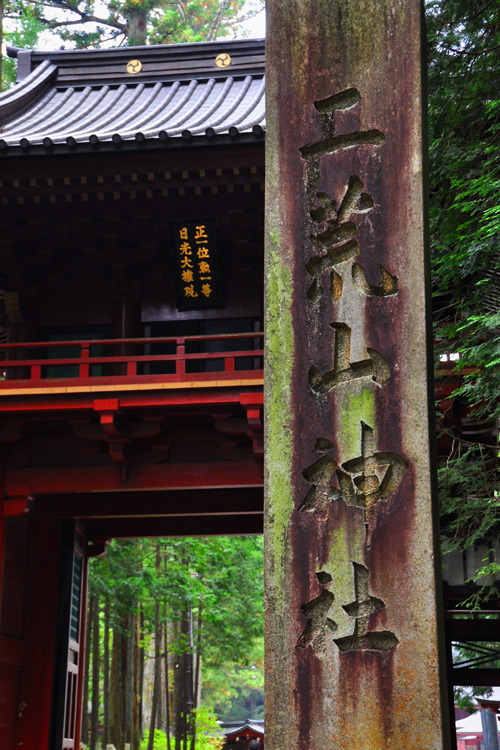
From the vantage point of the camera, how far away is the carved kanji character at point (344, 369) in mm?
3873

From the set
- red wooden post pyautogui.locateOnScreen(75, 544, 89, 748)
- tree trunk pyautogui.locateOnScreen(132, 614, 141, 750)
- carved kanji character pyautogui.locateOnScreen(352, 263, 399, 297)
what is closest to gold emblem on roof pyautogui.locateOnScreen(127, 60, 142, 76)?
red wooden post pyautogui.locateOnScreen(75, 544, 89, 748)

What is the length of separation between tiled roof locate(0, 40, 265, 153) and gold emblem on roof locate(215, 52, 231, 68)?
0.02m

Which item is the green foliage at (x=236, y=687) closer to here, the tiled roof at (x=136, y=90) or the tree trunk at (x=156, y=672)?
the tree trunk at (x=156, y=672)

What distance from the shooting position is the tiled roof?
1072 centimetres

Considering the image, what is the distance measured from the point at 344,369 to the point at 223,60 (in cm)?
972

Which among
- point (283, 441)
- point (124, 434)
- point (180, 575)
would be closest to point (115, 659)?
point (180, 575)

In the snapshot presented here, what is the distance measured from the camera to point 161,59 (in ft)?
41.2

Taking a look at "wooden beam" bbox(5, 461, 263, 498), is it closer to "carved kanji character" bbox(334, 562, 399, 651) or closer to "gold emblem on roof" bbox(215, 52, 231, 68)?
"carved kanji character" bbox(334, 562, 399, 651)

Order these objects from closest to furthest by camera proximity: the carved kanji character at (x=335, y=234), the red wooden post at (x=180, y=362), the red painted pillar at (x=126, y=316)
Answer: the carved kanji character at (x=335, y=234) → the red wooden post at (x=180, y=362) → the red painted pillar at (x=126, y=316)

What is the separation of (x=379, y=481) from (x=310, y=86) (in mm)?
2013

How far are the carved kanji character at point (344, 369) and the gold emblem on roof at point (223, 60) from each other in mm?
9511

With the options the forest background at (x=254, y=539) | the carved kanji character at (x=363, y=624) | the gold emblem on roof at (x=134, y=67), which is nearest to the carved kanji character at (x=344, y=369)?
the carved kanji character at (x=363, y=624)

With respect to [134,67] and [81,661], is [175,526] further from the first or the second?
[134,67]

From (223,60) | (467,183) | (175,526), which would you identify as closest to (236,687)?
(175,526)
